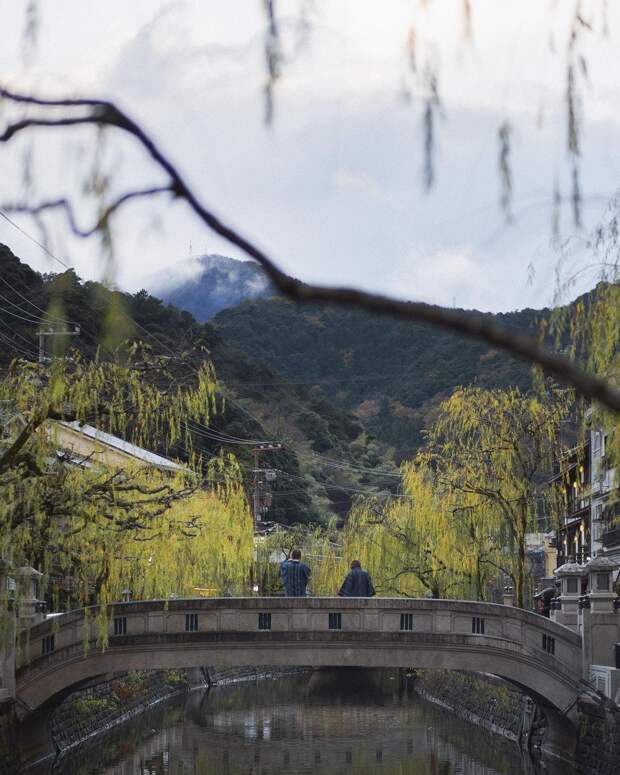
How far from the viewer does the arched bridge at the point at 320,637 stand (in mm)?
22906

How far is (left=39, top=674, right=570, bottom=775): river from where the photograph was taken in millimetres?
23344

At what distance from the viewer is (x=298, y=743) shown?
2716 cm

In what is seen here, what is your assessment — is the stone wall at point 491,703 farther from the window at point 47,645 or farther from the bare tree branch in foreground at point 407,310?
the bare tree branch in foreground at point 407,310

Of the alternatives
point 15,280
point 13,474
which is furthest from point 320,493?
point 13,474

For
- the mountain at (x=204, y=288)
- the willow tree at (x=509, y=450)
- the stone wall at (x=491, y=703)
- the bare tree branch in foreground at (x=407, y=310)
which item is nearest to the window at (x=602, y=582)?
the willow tree at (x=509, y=450)

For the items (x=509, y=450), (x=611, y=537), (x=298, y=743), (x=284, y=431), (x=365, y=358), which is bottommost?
(x=298, y=743)

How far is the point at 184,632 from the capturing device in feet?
77.4

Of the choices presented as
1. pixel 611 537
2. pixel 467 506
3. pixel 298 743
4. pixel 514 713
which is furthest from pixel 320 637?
pixel 611 537

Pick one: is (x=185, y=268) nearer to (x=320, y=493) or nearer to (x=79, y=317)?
(x=320, y=493)

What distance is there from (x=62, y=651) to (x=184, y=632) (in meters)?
2.23

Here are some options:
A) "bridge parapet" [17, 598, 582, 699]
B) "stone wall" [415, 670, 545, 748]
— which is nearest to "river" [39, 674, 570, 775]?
"stone wall" [415, 670, 545, 748]

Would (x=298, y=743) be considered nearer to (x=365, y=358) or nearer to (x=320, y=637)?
(x=320, y=637)

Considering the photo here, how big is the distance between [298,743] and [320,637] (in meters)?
5.00

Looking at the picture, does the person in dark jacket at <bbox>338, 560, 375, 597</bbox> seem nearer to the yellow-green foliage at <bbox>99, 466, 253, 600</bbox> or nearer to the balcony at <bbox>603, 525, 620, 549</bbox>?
the yellow-green foliage at <bbox>99, 466, 253, 600</bbox>
